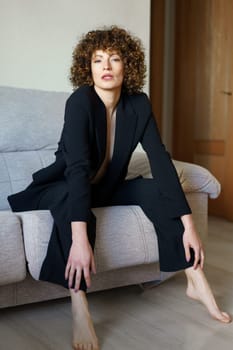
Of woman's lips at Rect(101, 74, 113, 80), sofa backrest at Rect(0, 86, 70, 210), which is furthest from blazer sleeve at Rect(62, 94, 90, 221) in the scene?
sofa backrest at Rect(0, 86, 70, 210)

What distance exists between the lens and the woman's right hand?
1.20 m

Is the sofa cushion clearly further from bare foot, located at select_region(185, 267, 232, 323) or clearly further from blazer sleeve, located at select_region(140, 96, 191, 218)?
bare foot, located at select_region(185, 267, 232, 323)

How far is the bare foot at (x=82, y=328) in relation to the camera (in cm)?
120

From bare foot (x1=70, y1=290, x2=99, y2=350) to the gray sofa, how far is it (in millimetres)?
108

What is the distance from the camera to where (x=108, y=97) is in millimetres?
1457

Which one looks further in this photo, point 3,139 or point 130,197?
point 3,139

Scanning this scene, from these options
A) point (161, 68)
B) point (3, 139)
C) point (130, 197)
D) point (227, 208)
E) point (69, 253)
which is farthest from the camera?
point (161, 68)

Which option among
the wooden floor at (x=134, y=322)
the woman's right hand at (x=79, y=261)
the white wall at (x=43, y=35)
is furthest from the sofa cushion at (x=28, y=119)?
the woman's right hand at (x=79, y=261)

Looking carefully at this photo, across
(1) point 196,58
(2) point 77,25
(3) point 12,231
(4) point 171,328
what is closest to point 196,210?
(4) point 171,328

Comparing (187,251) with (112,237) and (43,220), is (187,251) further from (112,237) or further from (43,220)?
(43,220)

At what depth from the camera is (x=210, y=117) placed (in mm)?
3266

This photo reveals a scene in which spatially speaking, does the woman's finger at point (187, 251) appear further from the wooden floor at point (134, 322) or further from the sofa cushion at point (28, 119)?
the sofa cushion at point (28, 119)

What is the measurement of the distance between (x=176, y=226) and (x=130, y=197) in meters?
0.19

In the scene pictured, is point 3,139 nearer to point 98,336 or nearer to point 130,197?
point 130,197
